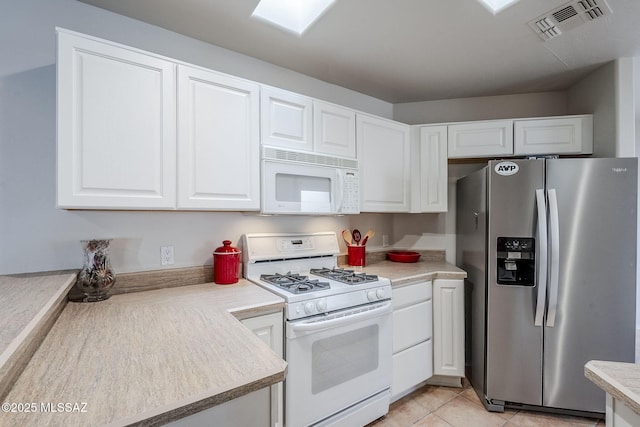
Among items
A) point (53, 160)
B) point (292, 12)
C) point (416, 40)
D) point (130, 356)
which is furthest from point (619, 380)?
point (53, 160)

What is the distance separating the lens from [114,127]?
139cm

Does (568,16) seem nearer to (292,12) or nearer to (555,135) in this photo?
(555,135)

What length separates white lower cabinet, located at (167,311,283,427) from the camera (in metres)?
0.85

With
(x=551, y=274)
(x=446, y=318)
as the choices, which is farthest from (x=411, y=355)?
(x=551, y=274)

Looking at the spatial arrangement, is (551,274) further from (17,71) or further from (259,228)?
(17,71)

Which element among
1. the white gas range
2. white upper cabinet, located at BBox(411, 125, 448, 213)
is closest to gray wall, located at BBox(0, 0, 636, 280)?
the white gas range

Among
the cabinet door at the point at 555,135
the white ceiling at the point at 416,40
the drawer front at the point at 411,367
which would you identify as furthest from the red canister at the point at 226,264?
the cabinet door at the point at 555,135

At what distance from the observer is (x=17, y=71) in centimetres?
144

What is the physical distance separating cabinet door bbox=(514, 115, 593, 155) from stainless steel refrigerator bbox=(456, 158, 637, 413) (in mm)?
523

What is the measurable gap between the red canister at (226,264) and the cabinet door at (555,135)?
92.8 inches

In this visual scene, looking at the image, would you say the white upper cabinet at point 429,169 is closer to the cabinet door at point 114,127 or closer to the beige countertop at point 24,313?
the cabinet door at point 114,127

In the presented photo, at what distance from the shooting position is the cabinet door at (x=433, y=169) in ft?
8.53

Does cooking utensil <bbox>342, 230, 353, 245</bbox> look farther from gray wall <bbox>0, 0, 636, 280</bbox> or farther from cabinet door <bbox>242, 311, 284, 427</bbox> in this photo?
cabinet door <bbox>242, 311, 284, 427</bbox>

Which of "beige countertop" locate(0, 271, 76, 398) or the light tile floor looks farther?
the light tile floor
